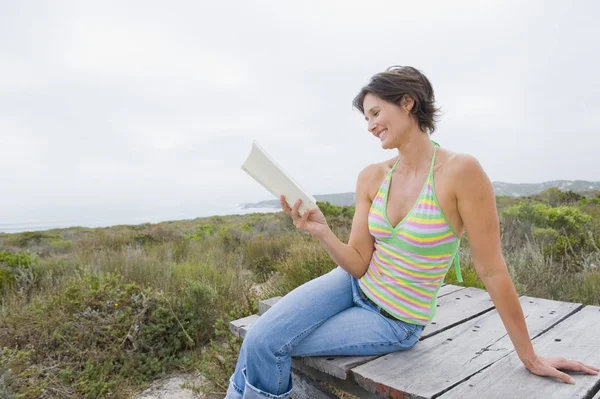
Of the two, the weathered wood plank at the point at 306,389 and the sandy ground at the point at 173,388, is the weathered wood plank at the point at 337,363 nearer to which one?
the weathered wood plank at the point at 306,389

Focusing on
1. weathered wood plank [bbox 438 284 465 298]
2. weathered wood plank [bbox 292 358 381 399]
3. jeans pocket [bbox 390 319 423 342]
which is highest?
jeans pocket [bbox 390 319 423 342]

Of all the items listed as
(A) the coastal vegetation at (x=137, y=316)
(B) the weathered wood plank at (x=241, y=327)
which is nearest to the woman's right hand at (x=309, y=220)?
(B) the weathered wood plank at (x=241, y=327)

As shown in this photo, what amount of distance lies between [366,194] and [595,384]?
1.20m

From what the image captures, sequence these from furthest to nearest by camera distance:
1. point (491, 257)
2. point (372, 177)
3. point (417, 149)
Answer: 1. point (372, 177)
2. point (417, 149)
3. point (491, 257)

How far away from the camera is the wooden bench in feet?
4.45

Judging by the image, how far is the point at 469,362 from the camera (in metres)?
1.58

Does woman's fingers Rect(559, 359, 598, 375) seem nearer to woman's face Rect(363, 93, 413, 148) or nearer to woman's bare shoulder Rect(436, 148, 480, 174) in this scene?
woman's bare shoulder Rect(436, 148, 480, 174)

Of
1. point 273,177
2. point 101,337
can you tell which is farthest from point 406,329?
point 101,337

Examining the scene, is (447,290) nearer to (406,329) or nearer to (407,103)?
(406,329)

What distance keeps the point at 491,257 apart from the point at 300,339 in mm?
882

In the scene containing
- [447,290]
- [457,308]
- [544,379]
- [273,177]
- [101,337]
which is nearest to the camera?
[544,379]

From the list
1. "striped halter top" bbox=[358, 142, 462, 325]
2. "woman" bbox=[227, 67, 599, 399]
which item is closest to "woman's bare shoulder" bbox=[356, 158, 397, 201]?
"woman" bbox=[227, 67, 599, 399]

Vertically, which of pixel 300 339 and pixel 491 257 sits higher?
pixel 491 257

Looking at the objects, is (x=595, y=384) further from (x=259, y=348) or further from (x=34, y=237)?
(x=34, y=237)
